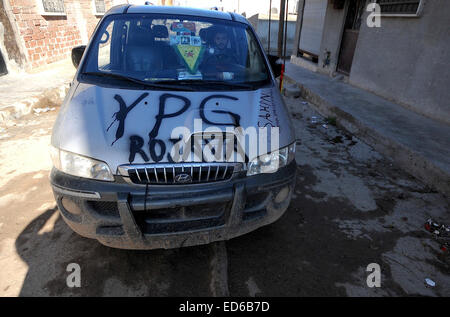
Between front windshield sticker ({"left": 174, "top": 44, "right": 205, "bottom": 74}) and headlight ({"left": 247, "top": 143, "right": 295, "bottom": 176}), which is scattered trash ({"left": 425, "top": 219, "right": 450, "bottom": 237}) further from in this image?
front windshield sticker ({"left": 174, "top": 44, "right": 205, "bottom": 74})

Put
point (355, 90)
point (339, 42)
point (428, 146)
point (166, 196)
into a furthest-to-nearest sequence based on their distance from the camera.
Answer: point (339, 42)
point (355, 90)
point (428, 146)
point (166, 196)

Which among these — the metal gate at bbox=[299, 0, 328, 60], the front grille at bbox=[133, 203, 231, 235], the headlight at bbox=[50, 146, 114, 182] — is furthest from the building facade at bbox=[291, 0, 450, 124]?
the headlight at bbox=[50, 146, 114, 182]

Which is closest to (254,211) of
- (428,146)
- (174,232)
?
(174,232)

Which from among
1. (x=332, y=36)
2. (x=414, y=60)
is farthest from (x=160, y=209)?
(x=332, y=36)

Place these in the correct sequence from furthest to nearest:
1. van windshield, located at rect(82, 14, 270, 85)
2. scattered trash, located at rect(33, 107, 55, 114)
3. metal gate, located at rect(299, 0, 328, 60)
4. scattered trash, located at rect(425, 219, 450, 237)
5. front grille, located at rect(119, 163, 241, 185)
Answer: metal gate, located at rect(299, 0, 328, 60) → scattered trash, located at rect(33, 107, 55, 114) → scattered trash, located at rect(425, 219, 450, 237) → van windshield, located at rect(82, 14, 270, 85) → front grille, located at rect(119, 163, 241, 185)

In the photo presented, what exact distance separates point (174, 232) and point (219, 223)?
12.0 inches

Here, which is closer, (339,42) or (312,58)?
(339,42)

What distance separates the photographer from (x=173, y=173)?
1.65 m

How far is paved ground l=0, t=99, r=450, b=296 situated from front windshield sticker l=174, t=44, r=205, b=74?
62.5 inches

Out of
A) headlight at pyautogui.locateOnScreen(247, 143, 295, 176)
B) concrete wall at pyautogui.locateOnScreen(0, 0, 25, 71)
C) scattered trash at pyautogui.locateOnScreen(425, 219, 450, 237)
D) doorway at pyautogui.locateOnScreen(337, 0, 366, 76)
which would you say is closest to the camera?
headlight at pyautogui.locateOnScreen(247, 143, 295, 176)

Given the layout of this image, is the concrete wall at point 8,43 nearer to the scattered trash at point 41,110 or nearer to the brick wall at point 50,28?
the brick wall at point 50,28

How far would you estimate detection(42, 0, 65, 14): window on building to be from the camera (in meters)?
7.79

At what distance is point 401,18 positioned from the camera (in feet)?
16.9
